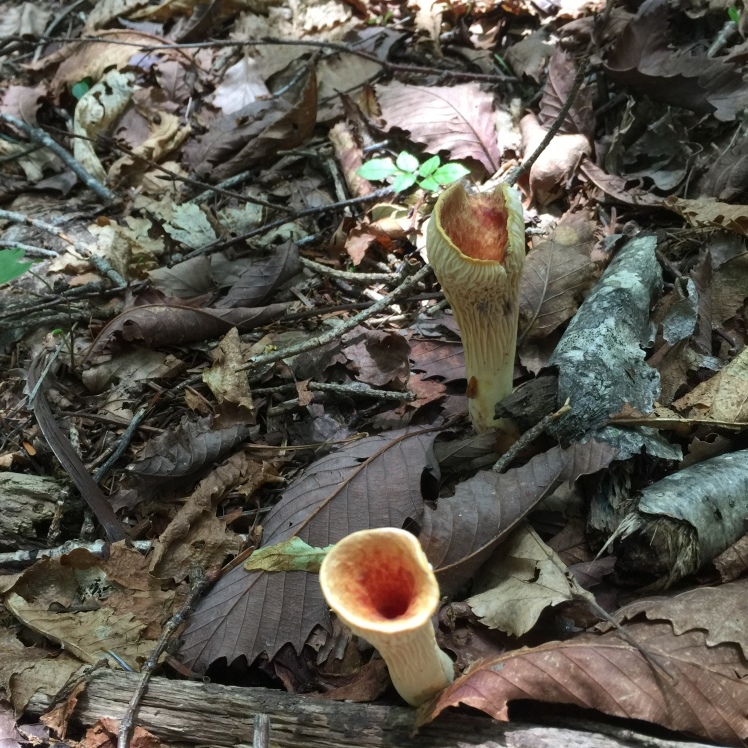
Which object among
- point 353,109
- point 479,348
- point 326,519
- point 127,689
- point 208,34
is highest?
point 208,34

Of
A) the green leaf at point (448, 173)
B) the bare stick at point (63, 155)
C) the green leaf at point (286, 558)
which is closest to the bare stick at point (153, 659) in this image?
the green leaf at point (286, 558)

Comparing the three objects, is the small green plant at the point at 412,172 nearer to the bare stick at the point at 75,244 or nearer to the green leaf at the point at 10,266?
the bare stick at the point at 75,244

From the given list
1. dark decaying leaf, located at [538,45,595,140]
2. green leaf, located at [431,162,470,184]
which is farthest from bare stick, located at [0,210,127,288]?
dark decaying leaf, located at [538,45,595,140]

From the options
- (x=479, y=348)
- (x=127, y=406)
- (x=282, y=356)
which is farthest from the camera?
(x=127, y=406)

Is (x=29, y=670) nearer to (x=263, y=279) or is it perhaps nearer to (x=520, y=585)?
(x=520, y=585)

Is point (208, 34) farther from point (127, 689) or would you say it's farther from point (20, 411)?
point (127, 689)

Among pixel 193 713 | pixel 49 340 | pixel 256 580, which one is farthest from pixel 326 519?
pixel 49 340
